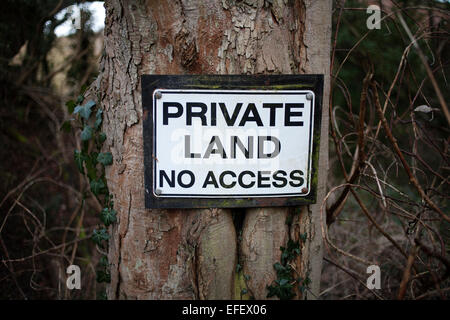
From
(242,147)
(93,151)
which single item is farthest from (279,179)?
(93,151)

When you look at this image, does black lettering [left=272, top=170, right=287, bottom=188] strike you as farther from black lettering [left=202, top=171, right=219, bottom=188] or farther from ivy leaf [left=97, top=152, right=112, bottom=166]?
ivy leaf [left=97, top=152, right=112, bottom=166]

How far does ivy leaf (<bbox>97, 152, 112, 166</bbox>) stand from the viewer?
54.6 inches

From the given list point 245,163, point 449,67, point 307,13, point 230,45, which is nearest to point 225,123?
point 245,163

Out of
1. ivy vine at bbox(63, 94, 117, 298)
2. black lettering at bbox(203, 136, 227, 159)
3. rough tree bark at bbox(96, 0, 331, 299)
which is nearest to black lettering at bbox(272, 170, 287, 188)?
rough tree bark at bbox(96, 0, 331, 299)

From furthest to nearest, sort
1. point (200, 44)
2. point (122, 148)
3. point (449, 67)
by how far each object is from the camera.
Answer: point (449, 67), point (122, 148), point (200, 44)

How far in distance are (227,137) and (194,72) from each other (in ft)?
0.88

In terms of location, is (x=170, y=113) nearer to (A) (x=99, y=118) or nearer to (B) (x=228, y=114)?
(B) (x=228, y=114)

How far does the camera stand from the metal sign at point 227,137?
4.11 feet

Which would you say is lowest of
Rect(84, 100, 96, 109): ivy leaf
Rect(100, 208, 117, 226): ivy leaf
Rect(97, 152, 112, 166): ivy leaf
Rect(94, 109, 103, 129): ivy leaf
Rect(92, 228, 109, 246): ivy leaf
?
Rect(92, 228, 109, 246): ivy leaf

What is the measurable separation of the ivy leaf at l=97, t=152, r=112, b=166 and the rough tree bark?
29 mm

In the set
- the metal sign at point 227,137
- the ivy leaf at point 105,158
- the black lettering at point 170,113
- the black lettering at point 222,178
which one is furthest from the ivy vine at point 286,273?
the ivy leaf at point 105,158
